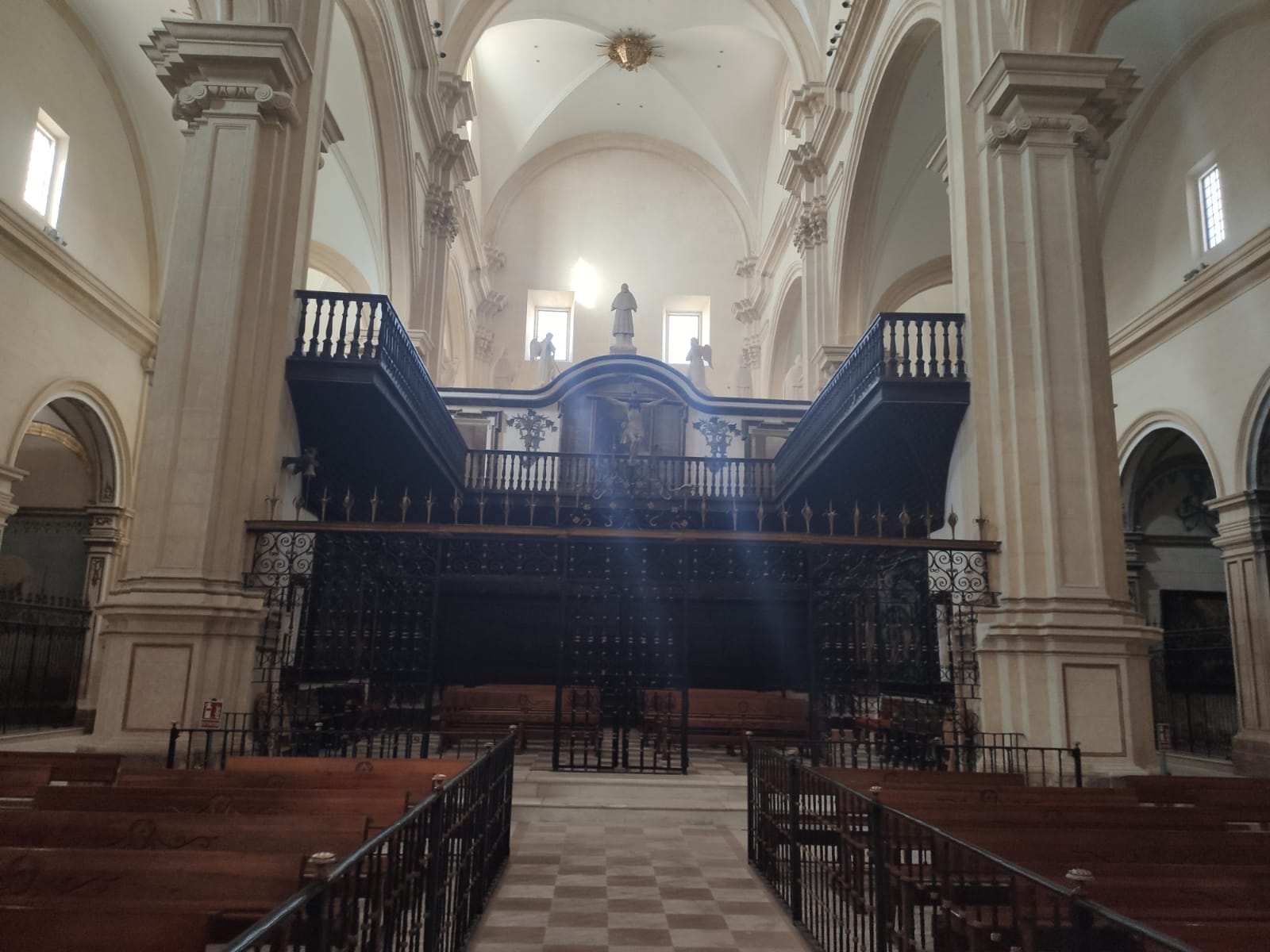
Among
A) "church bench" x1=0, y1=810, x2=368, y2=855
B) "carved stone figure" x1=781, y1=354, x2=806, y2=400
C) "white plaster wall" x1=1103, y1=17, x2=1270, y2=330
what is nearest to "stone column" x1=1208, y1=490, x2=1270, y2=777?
"white plaster wall" x1=1103, y1=17, x2=1270, y2=330

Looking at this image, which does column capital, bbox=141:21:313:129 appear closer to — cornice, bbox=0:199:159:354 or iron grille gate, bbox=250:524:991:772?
cornice, bbox=0:199:159:354

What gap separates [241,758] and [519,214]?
89.2 ft

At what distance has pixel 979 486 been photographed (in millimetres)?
9625

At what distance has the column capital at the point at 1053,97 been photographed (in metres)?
9.78

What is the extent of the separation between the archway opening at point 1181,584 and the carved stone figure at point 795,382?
9.01m

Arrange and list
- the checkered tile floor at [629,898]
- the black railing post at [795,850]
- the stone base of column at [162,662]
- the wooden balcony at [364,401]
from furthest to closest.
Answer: the wooden balcony at [364,401] < the stone base of column at [162,662] < the black railing post at [795,850] < the checkered tile floor at [629,898]

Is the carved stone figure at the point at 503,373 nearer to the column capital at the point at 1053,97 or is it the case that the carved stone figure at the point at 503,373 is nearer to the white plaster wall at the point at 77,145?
the white plaster wall at the point at 77,145

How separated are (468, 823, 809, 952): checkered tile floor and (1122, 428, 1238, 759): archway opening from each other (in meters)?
11.5

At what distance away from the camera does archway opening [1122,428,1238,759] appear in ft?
50.3

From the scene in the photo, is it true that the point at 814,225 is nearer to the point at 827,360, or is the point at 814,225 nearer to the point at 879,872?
the point at 827,360

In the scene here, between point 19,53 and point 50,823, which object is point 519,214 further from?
point 50,823

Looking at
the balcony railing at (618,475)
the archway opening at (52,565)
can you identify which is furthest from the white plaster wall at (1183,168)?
the archway opening at (52,565)

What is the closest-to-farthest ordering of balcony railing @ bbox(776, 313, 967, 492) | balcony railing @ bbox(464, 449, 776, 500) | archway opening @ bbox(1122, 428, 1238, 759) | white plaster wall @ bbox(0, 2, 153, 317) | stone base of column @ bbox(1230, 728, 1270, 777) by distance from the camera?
balcony railing @ bbox(776, 313, 967, 492)
stone base of column @ bbox(1230, 728, 1270, 777)
white plaster wall @ bbox(0, 2, 153, 317)
archway opening @ bbox(1122, 428, 1238, 759)
balcony railing @ bbox(464, 449, 776, 500)

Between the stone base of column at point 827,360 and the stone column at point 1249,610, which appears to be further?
the stone base of column at point 827,360
